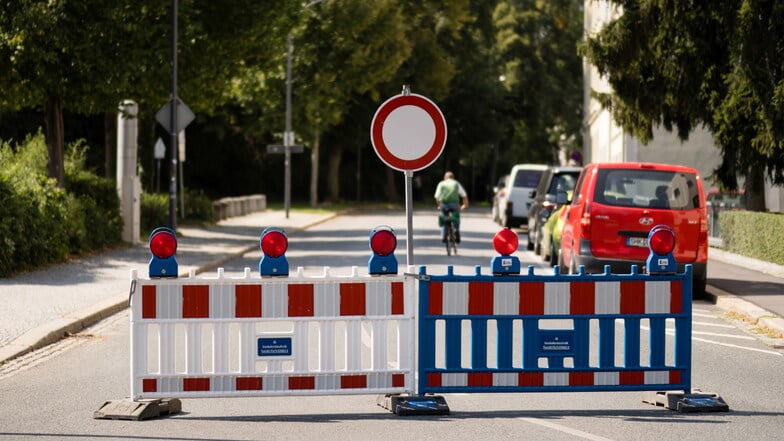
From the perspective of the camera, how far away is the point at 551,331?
343 inches

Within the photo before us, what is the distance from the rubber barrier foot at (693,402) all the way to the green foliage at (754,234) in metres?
14.1

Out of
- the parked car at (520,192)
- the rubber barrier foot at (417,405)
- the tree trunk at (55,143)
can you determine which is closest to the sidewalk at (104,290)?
the tree trunk at (55,143)

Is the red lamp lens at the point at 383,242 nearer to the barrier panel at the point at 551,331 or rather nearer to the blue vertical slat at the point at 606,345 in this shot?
the barrier panel at the point at 551,331

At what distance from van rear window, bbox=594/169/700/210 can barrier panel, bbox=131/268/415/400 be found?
9312 mm

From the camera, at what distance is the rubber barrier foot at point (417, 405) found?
332 inches

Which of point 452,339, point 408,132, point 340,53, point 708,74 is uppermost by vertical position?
point 340,53

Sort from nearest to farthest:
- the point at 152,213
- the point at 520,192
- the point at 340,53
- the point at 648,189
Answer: the point at 648,189
the point at 152,213
the point at 520,192
the point at 340,53

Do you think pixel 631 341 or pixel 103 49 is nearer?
pixel 631 341

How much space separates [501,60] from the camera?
78125 mm

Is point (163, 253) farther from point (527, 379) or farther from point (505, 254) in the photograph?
point (527, 379)

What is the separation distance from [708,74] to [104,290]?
577 inches

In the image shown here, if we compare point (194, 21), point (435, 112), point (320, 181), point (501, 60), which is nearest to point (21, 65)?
point (194, 21)

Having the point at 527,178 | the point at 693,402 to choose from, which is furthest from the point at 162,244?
the point at 527,178

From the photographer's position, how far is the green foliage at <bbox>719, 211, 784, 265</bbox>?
22.6 metres
